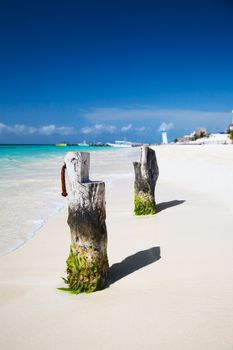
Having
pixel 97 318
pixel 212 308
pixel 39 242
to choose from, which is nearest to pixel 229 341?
pixel 212 308

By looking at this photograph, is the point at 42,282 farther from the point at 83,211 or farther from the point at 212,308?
the point at 212,308

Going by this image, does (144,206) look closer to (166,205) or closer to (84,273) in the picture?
(166,205)

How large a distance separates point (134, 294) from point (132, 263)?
3.20 feet

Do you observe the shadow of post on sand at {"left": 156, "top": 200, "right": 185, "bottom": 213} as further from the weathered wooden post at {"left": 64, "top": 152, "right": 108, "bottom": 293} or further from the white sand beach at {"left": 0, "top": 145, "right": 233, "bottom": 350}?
the weathered wooden post at {"left": 64, "top": 152, "right": 108, "bottom": 293}

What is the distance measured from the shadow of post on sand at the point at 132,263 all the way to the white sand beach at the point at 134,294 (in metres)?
0.01

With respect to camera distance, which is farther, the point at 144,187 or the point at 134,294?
the point at 144,187

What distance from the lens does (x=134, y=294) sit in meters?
3.71

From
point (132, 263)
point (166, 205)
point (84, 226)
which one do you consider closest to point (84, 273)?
point (84, 226)

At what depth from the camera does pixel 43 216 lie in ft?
26.8

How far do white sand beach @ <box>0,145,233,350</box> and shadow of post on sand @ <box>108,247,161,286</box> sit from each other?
0.01m

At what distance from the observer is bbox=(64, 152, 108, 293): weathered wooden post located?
377 cm

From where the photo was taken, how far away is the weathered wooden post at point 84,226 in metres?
3.77

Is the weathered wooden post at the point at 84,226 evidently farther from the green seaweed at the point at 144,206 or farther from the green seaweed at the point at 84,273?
the green seaweed at the point at 144,206

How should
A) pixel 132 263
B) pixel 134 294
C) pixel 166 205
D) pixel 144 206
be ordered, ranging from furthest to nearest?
pixel 166 205
pixel 144 206
pixel 132 263
pixel 134 294
